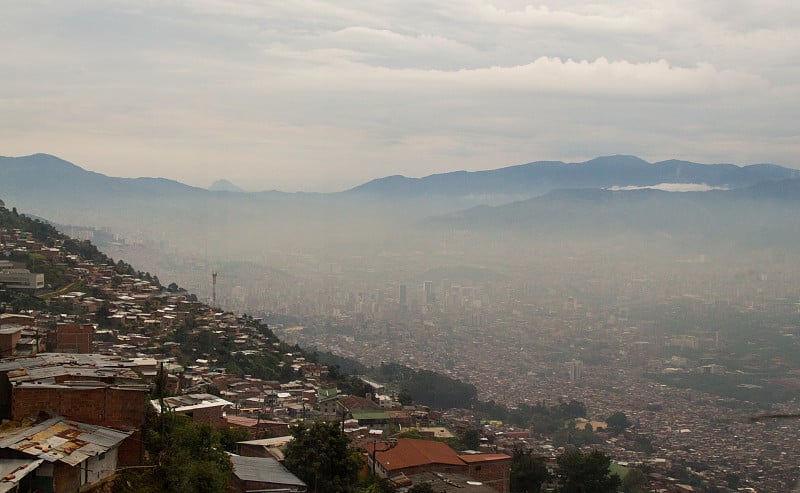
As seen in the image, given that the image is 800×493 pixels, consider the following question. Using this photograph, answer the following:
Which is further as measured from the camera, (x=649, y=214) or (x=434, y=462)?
(x=649, y=214)

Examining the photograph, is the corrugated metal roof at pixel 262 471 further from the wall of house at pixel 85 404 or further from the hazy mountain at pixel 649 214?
the hazy mountain at pixel 649 214

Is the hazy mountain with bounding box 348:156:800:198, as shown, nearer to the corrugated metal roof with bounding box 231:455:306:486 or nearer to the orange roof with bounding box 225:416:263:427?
the orange roof with bounding box 225:416:263:427

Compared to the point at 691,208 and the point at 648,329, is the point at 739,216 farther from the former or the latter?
the point at 648,329

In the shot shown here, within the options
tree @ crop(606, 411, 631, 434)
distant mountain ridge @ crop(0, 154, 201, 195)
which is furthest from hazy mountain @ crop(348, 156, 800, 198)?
tree @ crop(606, 411, 631, 434)

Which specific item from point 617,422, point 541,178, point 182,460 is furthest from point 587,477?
point 541,178

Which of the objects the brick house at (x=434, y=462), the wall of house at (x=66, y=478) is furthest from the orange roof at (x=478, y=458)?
the wall of house at (x=66, y=478)

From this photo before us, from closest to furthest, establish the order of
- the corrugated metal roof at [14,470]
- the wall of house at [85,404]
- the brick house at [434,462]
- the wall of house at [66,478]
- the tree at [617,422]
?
1. the corrugated metal roof at [14,470]
2. the wall of house at [66,478]
3. the wall of house at [85,404]
4. the brick house at [434,462]
5. the tree at [617,422]

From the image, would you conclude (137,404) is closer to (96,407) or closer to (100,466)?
(96,407)
